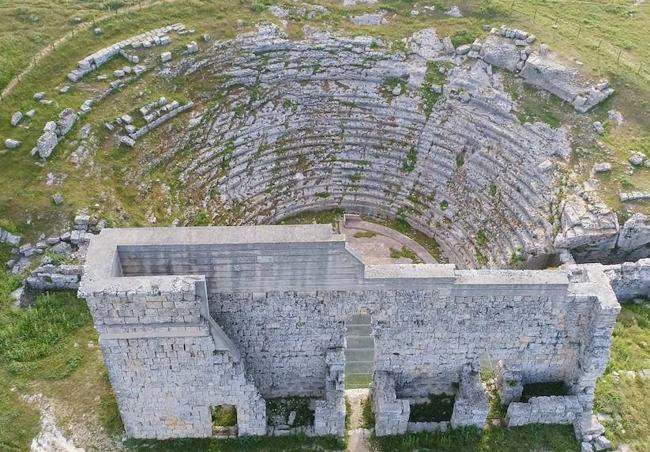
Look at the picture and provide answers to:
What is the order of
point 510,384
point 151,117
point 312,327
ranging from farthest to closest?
point 151,117, point 510,384, point 312,327

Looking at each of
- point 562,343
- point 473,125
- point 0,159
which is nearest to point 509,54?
point 473,125

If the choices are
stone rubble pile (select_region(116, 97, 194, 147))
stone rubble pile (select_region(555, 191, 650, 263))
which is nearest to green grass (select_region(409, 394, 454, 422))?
stone rubble pile (select_region(555, 191, 650, 263))

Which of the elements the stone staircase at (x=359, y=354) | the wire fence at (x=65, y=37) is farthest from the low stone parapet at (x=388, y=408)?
the wire fence at (x=65, y=37)

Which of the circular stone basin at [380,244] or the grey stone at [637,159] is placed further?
the circular stone basin at [380,244]

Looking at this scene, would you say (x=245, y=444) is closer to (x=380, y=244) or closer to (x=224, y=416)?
(x=224, y=416)

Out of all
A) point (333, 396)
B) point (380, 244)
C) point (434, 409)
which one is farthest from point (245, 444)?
point (380, 244)

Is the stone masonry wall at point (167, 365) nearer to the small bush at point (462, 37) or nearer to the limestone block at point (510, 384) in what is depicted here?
the limestone block at point (510, 384)
